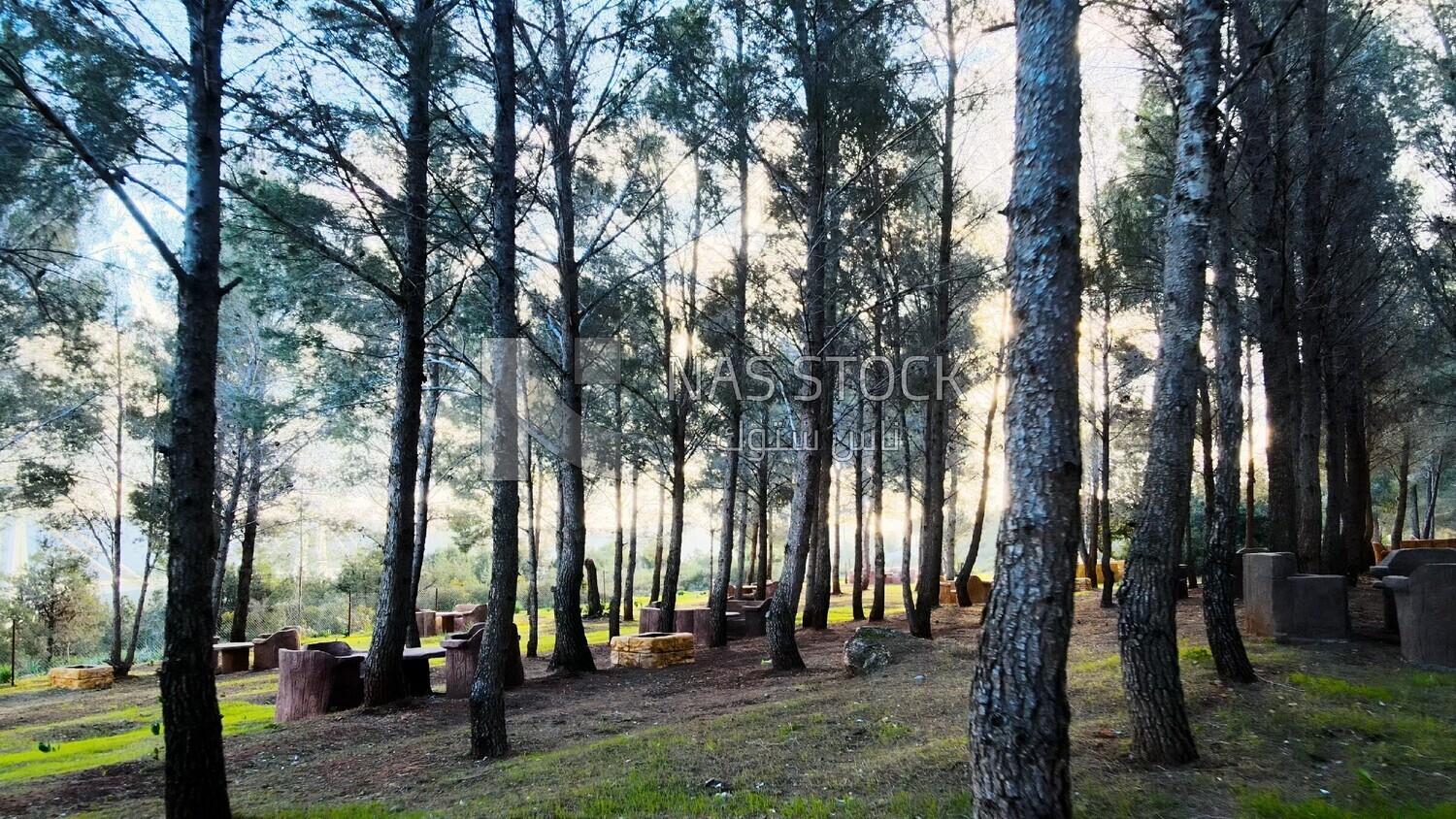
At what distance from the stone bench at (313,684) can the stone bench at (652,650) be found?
13.8ft

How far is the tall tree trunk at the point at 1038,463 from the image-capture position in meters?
3.07

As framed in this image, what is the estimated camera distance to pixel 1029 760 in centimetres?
304

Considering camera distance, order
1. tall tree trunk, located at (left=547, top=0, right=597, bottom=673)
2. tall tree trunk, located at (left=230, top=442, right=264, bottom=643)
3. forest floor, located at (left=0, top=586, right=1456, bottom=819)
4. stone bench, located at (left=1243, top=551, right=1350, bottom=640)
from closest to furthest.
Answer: forest floor, located at (left=0, top=586, right=1456, bottom=819), stone bench, located at (left=1243, top=551, right=1350, bottom=640), tall tree trunk, located at (left=547, top=0, right=597, bottom=673), tall tree trunk, located at (left=230, top=442, right=264, bottom=643)

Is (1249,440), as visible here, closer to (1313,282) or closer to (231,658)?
(1313,282)

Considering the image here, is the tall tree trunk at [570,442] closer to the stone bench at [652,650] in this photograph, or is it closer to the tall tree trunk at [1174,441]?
the stone bench at [652,650]

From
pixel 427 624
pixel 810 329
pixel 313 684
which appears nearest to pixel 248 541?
pixel 427 624

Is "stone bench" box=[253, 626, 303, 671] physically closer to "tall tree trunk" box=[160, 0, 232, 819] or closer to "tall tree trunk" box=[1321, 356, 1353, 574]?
"tall tree trunk" box=[160, 0, 232, 819]

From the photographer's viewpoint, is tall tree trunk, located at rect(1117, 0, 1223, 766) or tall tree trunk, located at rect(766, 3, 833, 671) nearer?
tall tree trunk, located at rect(1117, 0, 1223, 766)

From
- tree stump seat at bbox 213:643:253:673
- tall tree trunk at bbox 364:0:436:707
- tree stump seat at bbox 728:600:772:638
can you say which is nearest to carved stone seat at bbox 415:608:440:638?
tree stump seat at bbox 213:643:253:673

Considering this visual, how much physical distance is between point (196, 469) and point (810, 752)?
4.22 meters

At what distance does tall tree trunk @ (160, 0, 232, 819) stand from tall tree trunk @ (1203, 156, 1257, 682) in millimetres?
6990

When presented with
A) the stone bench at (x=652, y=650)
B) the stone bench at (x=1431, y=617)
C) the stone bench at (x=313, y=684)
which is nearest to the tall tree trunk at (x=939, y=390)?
the stone bench at (x=652, y=650)

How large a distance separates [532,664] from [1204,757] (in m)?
11.2

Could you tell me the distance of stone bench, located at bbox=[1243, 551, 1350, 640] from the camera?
7.86m
